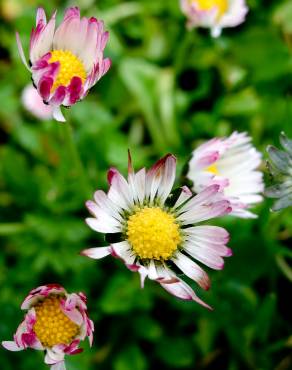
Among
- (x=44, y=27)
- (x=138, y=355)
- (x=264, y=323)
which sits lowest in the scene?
(x=138, y=355)

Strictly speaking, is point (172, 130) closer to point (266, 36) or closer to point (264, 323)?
point (266, 36)

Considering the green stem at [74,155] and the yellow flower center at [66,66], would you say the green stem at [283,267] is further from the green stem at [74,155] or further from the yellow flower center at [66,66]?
the yellow flower center at [66,66]

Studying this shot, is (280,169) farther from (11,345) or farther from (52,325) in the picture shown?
(11,345)

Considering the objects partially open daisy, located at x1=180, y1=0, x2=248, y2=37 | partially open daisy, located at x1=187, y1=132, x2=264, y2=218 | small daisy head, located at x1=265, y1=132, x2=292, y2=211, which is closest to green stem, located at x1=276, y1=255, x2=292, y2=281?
partially open daisy, located at x1=187, y1=132, x2=264, y2=218

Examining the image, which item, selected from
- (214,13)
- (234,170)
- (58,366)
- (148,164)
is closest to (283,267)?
(234,170)

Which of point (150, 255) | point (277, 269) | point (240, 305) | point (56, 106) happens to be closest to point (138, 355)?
point (240, 305)

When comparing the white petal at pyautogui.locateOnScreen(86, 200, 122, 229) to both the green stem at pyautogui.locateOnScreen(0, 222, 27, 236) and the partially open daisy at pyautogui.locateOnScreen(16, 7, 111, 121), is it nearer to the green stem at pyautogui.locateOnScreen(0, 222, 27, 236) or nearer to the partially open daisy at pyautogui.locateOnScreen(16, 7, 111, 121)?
the partially open daisy at pyautogui.locateOnScreen(16, 7, 111, 121)

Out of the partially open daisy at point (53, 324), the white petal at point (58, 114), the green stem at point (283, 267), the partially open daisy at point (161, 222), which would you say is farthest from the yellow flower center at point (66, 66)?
the green stem at point (283, 267)

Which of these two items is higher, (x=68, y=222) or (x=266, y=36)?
(x=266, y=36)
